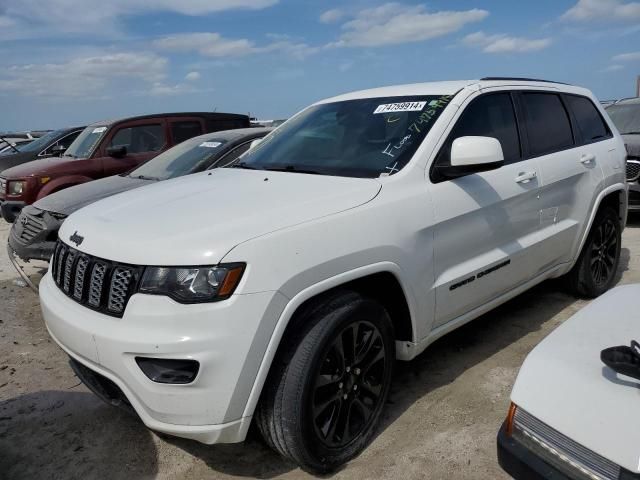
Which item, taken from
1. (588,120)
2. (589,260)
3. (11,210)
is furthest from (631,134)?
(11,210)

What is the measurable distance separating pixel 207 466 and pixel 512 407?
61.6 inches

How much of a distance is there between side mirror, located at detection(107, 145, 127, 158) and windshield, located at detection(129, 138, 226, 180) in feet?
4.46

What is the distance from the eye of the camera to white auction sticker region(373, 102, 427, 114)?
10.9 ft

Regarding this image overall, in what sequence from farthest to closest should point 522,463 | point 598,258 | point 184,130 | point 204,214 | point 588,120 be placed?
1. point 184,130
2. point 598,258
3. point 588,120
4. point 204,214
5. point 522,463

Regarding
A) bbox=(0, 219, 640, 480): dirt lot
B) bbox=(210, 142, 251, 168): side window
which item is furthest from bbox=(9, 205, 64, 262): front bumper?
bbox=(210, 142, 251, 168): side window

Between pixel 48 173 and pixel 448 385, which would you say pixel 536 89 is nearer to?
pixel 448 385

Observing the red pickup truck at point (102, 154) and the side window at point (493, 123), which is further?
the red pickup truck at point (102, 154)

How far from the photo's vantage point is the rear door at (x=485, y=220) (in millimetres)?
3027

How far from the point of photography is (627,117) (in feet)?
28.4

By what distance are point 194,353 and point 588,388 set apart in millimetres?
1379

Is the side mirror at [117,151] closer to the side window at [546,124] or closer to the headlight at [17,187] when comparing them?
the headlight at [17,187]

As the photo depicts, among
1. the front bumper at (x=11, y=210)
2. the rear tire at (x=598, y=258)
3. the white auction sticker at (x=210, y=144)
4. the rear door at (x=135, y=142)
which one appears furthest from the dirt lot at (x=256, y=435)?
the rear door at (x=135, y=142)

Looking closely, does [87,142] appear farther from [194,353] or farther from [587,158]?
[194,353]

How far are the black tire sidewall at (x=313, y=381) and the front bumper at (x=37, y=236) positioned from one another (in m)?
3.53
